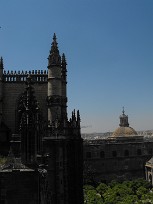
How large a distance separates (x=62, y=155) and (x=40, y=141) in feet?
15.7

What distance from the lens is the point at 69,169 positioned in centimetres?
2380

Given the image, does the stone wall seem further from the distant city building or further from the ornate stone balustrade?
the distant city building

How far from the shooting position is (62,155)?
77.4ft

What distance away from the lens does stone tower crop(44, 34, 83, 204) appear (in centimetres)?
2298

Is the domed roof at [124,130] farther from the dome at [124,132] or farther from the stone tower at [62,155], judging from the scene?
the stone tower at [62,155]

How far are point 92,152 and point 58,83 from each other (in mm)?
33040

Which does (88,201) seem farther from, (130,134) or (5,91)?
(130,134)

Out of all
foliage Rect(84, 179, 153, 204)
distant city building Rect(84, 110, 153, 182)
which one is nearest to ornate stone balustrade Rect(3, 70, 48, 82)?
foliage Rect(84, 179, 153, 204)

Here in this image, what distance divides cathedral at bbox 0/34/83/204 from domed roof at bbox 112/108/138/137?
3682 cm

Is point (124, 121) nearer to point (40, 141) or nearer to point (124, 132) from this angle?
point (124, 132)

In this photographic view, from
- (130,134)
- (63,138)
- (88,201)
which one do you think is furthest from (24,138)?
(130,134)

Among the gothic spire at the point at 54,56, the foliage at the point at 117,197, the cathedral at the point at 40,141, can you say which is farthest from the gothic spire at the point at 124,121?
the gothic spire at the point at 54,56

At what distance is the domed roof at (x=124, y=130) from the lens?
6431cm

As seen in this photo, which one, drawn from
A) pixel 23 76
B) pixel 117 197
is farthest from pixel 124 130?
pixel 23 76
